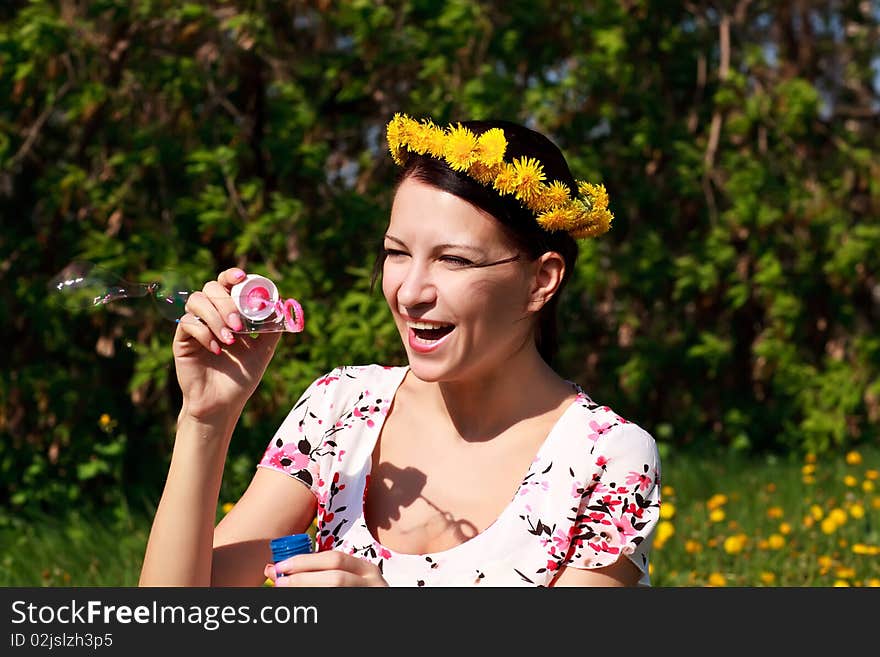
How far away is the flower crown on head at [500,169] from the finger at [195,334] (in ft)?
1.57

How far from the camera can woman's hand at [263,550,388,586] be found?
5.05 feet

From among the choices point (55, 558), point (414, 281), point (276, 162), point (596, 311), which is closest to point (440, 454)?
point (414, 281)

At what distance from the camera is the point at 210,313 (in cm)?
168

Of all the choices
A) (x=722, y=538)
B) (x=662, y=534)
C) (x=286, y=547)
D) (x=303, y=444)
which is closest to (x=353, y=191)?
(x=662, y=534)

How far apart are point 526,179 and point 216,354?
57cm

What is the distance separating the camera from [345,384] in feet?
6.74

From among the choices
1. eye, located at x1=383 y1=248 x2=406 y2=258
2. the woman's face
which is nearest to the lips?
the woman's face

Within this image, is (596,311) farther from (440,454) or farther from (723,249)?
(440,454)

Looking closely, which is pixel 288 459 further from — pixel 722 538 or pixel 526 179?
pixel 722 538

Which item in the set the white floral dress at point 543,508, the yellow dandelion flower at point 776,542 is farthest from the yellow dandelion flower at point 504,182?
the yellow dandelion flower at point 776,542

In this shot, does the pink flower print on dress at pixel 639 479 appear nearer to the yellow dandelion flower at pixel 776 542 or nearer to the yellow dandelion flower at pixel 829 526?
the yellow dandelion flower at pixel 776 542

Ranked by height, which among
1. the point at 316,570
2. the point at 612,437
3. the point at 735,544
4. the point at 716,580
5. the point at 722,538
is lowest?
the point at 316,570

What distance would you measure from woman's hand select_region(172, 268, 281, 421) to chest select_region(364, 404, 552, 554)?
0.32 m

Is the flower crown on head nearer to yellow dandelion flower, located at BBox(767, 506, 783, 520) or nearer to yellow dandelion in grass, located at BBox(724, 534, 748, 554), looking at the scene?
yellow dandelion in grass, located at BBox(724, 534, 748, 554)
